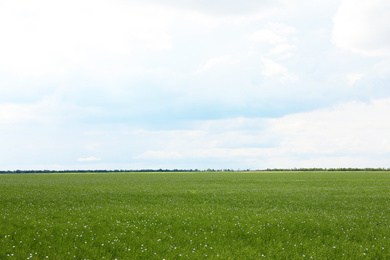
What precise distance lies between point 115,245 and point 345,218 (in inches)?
607

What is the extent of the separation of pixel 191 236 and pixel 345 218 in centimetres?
1143

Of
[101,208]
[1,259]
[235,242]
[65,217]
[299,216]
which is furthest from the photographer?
[101,208]

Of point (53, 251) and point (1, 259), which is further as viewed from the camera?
point (53, 251)

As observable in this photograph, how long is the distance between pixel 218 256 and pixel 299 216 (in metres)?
9.61

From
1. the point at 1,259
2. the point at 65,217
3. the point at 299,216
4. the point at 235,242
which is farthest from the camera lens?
the point at 299,216

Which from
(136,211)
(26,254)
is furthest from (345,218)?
(26,254)

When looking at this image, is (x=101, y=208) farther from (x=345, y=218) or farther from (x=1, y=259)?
(x=345, y=218)

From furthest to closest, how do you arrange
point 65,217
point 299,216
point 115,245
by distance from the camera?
point 299,216 → point 65,217 → point 115,245

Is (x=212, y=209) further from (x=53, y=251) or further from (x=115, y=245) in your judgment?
(x=53, y=251)

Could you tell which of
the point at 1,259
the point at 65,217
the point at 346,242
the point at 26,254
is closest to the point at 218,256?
the point at 346,242

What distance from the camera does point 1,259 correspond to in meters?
12.2

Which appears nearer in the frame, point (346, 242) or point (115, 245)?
Answer: point (115, 245)

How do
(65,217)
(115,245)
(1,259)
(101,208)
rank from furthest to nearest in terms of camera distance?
(101,208)
(65,217)
(115,245)
(1,259)

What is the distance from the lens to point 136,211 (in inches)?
840
